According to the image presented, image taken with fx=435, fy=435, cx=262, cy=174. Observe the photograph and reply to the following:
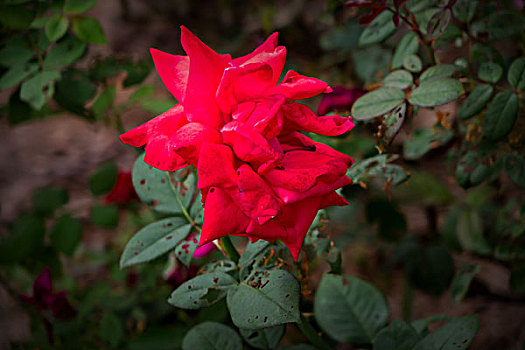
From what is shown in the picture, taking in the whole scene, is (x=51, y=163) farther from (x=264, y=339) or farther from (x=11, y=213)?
(x=264, y=339)

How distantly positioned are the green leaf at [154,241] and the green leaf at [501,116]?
48 centimetres

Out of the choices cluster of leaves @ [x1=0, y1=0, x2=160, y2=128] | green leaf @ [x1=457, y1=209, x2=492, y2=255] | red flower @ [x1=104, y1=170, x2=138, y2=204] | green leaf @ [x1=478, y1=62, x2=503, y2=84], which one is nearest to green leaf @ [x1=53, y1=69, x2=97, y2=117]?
cluster of leaves @ [x1=0, y1=0, x2=160, y2=128]

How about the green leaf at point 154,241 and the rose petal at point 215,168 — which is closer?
the rose petal at point 215,168

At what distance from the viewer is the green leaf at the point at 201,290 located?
53 cm

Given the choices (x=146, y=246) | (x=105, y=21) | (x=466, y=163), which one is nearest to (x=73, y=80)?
(x=146, y=246)

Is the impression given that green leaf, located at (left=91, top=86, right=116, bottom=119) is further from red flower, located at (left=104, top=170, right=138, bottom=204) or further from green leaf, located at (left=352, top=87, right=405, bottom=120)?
green leaf, located at (left=352, top=87, right=405, bottom=120)

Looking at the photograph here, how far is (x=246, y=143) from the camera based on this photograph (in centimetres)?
43

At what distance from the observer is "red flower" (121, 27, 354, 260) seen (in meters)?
0.43

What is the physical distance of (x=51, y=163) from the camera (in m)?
1.97

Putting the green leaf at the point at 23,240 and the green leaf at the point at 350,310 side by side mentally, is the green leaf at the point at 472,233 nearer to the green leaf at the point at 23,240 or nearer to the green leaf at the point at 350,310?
the green leaf at the point at 350,310

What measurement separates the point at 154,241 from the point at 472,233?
84 centimetres

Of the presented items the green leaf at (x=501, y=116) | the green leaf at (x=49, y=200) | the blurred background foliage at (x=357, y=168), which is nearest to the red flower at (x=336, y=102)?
the blurred background foliage at (x=357, y=168)

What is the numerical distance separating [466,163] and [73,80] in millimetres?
789

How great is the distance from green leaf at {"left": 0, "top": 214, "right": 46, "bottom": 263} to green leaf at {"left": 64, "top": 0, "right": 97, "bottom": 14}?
51cm
